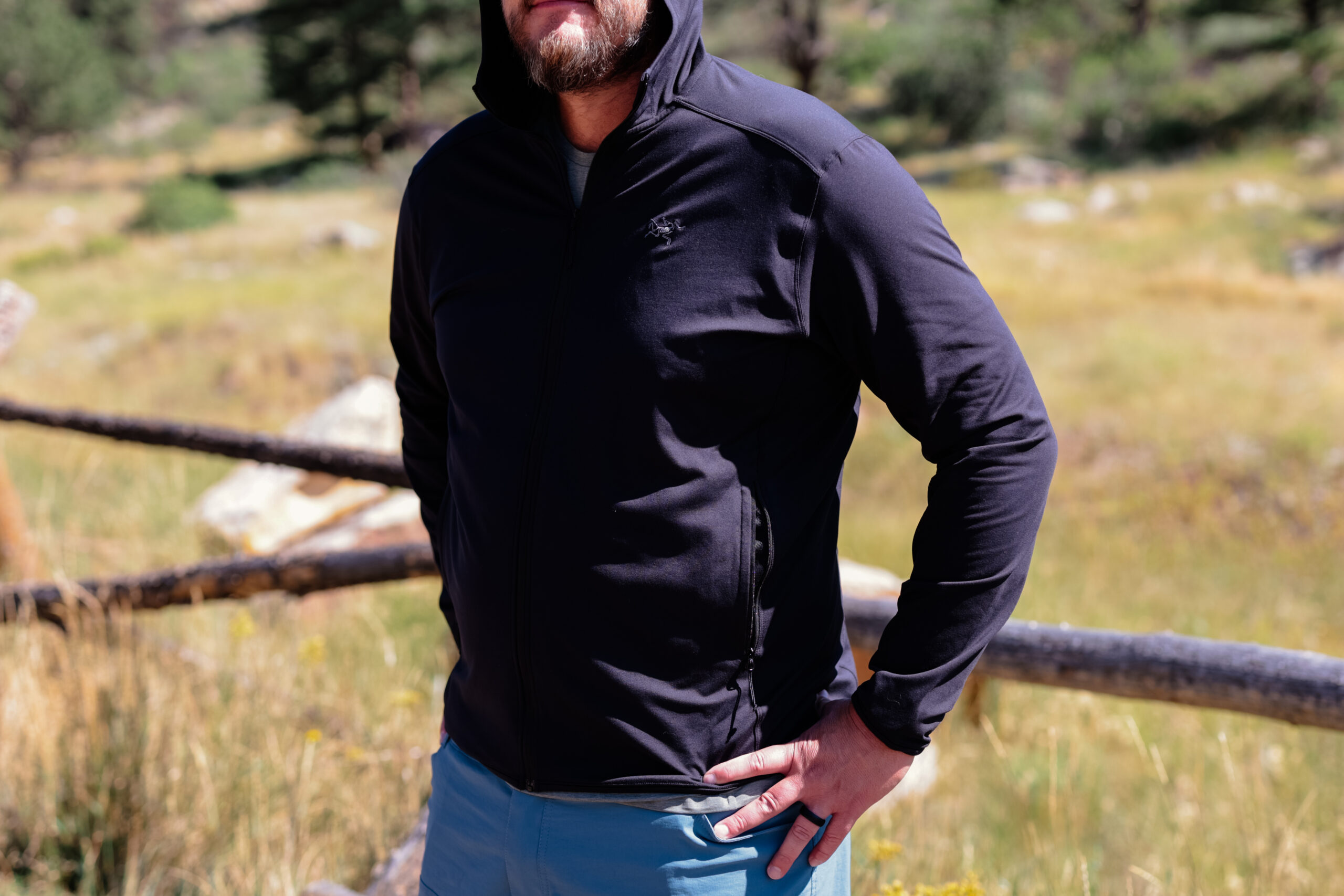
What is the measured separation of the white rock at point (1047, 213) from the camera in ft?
63.0

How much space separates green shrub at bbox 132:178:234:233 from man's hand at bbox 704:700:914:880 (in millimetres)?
27440

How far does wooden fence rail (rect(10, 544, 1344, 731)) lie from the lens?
191cm

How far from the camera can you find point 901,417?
1432 millimetres

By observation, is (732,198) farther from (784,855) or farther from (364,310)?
(364,310)

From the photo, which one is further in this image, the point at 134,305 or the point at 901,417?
the point at 134,305

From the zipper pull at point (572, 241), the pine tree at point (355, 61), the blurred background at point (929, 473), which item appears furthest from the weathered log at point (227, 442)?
the pine tree at point (355, 61)

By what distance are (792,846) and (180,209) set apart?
2839 centimetres

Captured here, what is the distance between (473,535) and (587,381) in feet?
1.03

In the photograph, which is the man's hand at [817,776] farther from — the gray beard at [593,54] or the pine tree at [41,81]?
the pine tree at [41,81]

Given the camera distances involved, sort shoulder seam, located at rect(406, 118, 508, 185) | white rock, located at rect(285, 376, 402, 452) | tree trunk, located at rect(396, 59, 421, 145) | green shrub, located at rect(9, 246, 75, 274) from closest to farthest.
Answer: shoulder seam, located at rect(406, 118, 508, 185) < white rock, located at rect(285, 376, 402, 452) < green shrub, located at rect(9, 246, 75, 274) < tree trunk, located at rect(396, 59, 421, 145)

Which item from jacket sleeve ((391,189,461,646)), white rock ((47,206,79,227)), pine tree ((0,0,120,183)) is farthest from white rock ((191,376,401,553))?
pine tree ((0,0,120,183))

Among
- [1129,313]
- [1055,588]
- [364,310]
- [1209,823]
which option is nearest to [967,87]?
[1129,313]

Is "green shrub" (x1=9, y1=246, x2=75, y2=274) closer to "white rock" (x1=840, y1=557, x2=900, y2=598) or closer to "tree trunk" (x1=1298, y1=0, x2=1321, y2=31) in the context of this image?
"white rock" (x1=840, y1=557, x2=900, y2=598)

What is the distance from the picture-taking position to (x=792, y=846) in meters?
1.40
